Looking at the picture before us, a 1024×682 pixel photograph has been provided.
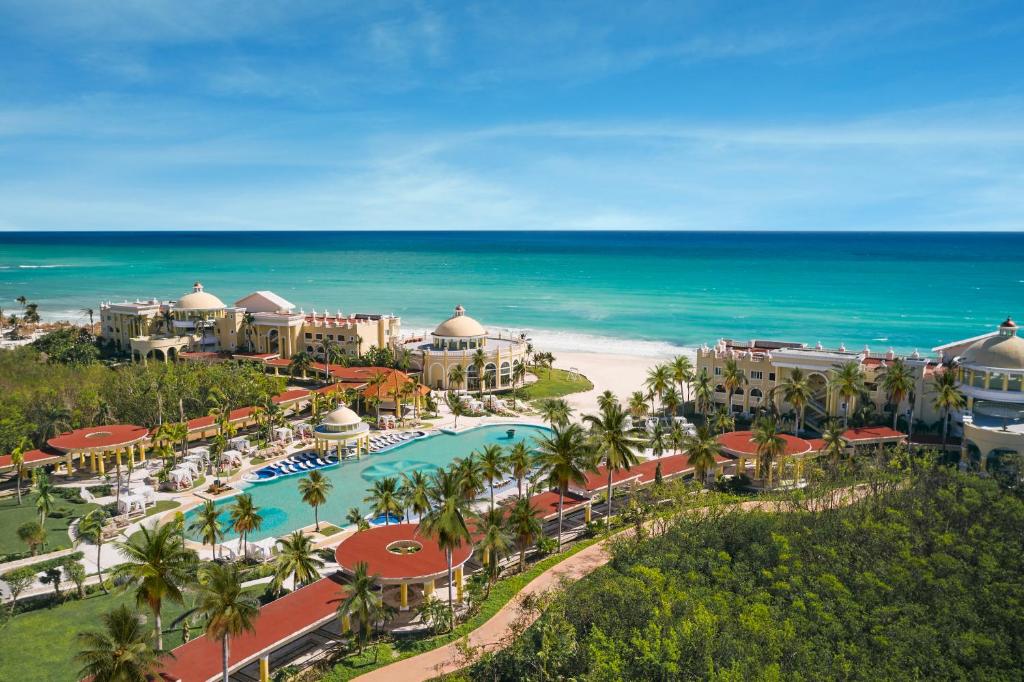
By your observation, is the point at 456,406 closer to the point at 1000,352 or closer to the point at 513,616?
the point at 513,616

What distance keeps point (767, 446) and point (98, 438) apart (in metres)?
44.2

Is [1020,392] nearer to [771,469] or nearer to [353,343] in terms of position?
[771,469]

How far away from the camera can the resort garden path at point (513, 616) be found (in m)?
28.3

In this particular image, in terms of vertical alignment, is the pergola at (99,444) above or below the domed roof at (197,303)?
below

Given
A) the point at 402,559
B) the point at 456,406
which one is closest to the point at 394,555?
the point at 402,559

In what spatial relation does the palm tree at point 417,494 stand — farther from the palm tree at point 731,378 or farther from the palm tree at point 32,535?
the palm tree at point 731,378

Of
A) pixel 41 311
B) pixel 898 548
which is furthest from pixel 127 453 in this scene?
pixel 41 311

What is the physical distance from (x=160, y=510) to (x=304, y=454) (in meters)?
12.4

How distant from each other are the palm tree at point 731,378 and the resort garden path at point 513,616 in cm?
1793

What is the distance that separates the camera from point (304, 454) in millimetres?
55188

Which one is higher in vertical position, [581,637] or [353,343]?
[353,343]

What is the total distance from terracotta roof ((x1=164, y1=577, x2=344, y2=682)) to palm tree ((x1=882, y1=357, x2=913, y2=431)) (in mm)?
40567

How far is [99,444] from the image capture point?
49031 millimetres

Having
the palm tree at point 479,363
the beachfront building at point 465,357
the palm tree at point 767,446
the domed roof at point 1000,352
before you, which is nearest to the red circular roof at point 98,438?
the beachfront building at point 465,357
